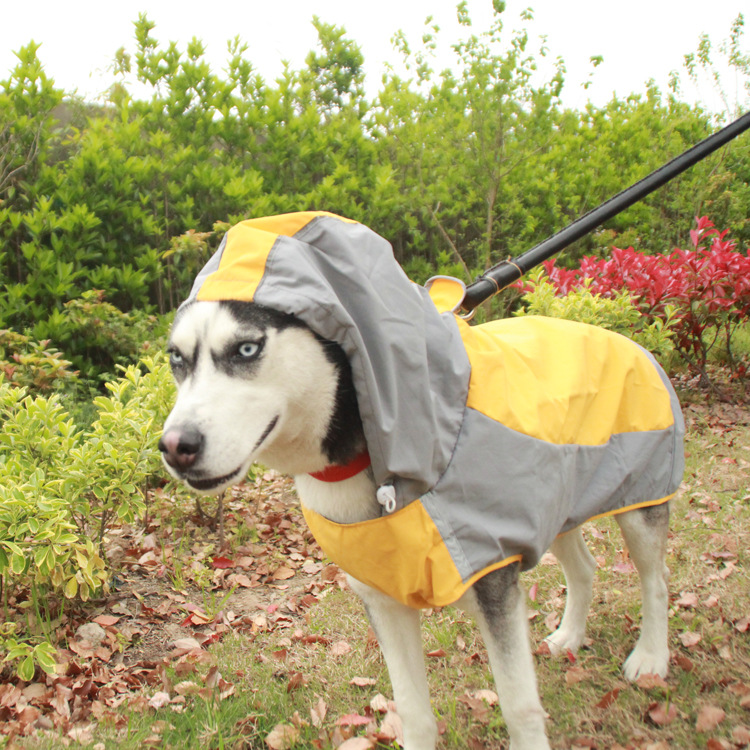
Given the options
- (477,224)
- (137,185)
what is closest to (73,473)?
(137,185)

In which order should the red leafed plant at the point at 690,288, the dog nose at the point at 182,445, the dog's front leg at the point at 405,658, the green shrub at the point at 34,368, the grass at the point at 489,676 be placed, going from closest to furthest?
the dog nose at the point at 182,445 → the dog's front leg at the point at 405,658 → the grass at the point at 489,676 → the green shrub at the point at 34,368 → the red leafed plant at the point at 690,288

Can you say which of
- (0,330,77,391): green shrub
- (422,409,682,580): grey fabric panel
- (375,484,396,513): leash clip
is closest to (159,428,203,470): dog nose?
(375,484,396,513): leash clip

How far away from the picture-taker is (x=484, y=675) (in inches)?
103

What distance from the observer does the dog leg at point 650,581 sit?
2.35 meters

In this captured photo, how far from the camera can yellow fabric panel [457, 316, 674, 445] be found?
1860 mm

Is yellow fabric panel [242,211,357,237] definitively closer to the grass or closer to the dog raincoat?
the dog raincoat

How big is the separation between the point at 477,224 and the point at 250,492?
5033 millimetres

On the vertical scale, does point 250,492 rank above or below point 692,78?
below

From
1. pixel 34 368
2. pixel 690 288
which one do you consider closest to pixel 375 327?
pixel 34 368

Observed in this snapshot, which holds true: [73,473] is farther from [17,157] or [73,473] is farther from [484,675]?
[17,157]

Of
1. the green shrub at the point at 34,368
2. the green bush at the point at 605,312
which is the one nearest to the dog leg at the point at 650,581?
the green bush at the point at 605,312

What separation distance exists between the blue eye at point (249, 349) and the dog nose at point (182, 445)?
222 mm

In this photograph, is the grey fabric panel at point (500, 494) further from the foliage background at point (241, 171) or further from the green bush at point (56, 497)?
the foliage background at point (241, 171)

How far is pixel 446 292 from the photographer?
2.21 m
